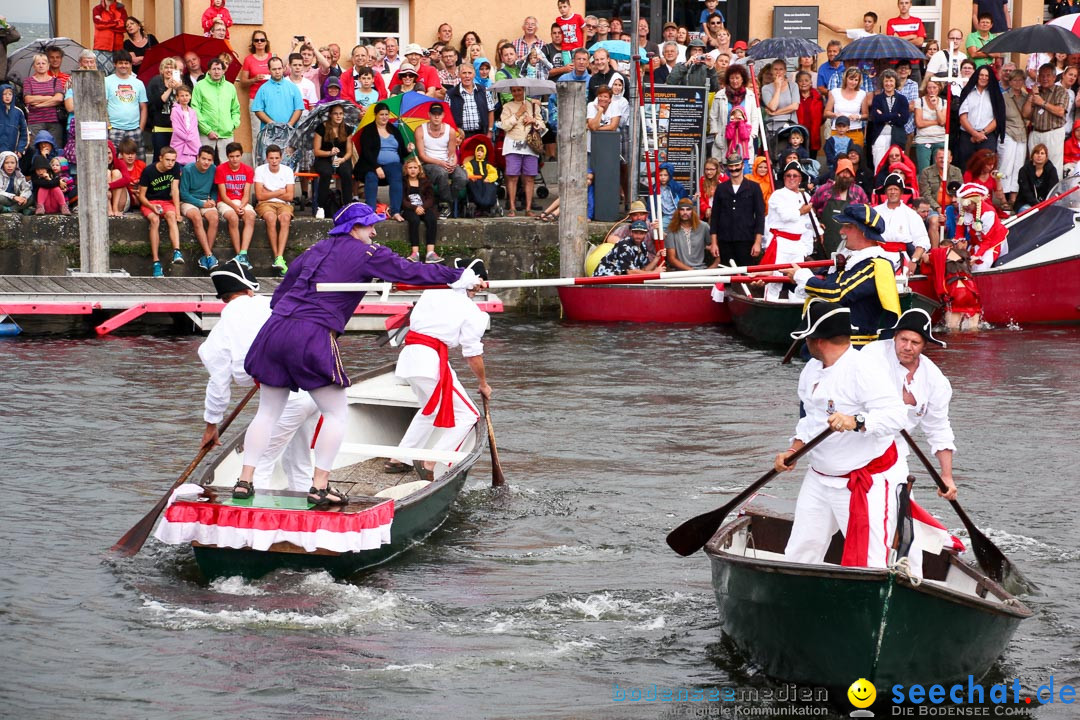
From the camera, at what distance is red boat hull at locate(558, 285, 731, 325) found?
65.1 ft

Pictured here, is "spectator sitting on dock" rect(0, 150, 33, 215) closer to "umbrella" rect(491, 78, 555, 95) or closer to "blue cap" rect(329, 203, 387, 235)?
"umbrella" rect(491, 78, 555, 95)

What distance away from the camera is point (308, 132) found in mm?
19516

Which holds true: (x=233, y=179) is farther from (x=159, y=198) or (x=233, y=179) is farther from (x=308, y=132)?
(x=308, y=132)

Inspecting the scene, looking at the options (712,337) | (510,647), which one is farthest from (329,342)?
(712,337)

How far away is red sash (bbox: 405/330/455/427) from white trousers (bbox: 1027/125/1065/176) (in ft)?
43.0

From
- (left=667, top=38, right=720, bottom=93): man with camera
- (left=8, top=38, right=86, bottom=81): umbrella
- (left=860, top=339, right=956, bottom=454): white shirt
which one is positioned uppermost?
(left=8, top=38, right=86, bottom=81): umbrella

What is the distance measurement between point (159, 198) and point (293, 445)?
1040cm

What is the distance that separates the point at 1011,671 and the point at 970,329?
11.9 meters

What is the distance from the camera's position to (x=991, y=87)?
2072cm

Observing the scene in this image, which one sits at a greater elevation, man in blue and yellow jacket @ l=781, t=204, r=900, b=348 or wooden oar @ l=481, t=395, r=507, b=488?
man in blue and yellow jacket @ l=781, t=204, r=900, b=348

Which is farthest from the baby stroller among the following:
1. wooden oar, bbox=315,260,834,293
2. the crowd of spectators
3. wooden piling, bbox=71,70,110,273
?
wooden oar, bbox=315,260,834,293

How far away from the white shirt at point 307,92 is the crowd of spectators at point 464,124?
0.04m

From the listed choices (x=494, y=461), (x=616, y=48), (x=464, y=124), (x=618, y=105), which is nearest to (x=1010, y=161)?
(x=618, y=105)

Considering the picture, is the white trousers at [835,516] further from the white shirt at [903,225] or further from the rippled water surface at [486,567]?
the white shirt at [903,225]
